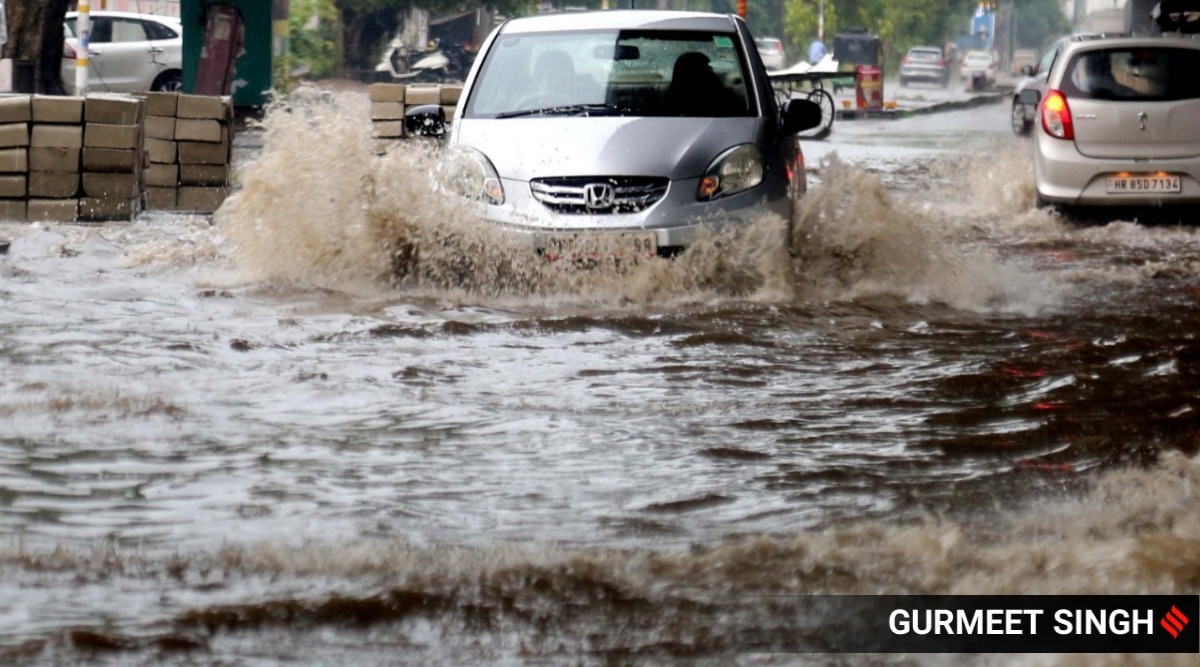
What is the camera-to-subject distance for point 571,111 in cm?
975

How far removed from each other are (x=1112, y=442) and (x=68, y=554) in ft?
11.2

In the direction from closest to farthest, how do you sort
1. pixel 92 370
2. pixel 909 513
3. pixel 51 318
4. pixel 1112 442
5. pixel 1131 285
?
pixel 909 513 < pixel 1112 442 < pixel 92 370 < pixel 51 318 < pixel 1131 285

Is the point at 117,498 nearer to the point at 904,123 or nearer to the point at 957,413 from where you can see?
the point at 957,413

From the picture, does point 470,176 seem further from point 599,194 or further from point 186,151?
point 186,151

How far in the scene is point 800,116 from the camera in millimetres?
9844

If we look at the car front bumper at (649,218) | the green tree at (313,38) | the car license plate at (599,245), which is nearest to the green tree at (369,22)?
the green tree at (313,38)

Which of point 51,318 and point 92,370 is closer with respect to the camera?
point 92,370

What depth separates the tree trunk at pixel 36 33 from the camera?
70.0 ft

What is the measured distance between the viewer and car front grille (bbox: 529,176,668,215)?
29.7 feet

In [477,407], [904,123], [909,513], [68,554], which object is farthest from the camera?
[904,123]

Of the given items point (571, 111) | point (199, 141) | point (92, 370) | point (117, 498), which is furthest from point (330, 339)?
point (199, 141)

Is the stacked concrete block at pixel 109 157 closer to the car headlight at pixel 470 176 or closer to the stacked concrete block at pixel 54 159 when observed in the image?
the stacked concrete block at pixel 54 159

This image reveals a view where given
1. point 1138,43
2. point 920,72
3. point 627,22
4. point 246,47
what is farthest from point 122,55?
point 920,72

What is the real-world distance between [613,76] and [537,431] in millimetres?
4267
